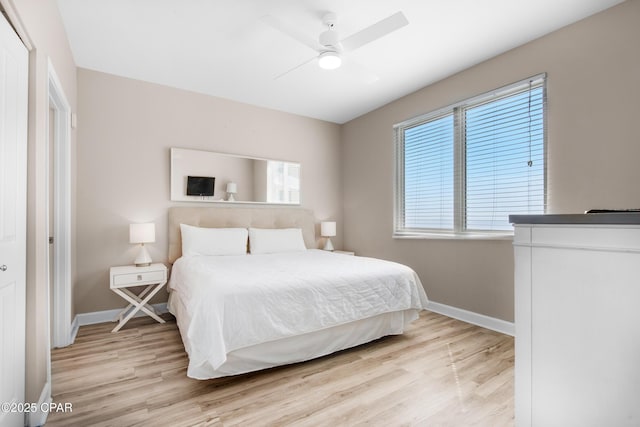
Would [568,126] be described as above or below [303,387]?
above

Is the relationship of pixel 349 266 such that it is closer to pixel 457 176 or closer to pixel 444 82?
pixel 457 176

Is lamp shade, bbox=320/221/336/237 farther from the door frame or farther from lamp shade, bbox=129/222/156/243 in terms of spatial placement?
the door frame

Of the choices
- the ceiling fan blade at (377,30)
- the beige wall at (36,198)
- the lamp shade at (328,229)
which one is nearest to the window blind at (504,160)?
the ceiling fan blade at (377,30)

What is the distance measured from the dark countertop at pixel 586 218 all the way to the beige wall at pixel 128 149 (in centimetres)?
367

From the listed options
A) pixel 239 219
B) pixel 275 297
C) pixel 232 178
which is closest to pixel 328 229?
pixel 239 219

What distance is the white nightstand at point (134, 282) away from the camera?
9.68 ft

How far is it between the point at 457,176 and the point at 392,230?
1.12 meters

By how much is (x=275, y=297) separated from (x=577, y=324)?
1634 millimetres

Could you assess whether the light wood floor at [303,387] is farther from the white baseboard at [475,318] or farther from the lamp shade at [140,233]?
the lamp shade at [140,233]

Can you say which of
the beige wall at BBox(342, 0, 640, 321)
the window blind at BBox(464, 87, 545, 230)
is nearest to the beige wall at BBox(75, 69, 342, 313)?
the beige wall at BBox(342, 0, 640, 321)

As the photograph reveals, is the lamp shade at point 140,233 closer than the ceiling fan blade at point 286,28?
No

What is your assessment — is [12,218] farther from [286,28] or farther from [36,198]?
[286,28]

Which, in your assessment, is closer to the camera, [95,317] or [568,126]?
[568,126]

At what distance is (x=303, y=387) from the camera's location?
2.01 metres
